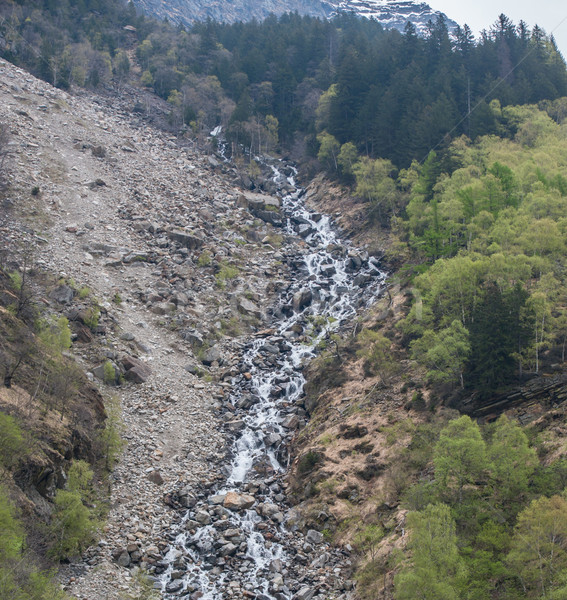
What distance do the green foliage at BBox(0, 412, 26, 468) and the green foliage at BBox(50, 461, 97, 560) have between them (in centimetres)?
315

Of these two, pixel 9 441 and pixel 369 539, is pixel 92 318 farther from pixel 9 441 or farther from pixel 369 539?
pixel 369 539

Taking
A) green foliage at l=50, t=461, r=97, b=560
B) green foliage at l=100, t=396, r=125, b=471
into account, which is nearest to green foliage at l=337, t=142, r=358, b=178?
green foliage at l=100, t=396, r=125, b=471

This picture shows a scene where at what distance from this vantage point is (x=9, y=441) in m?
25.0

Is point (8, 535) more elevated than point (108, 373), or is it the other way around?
point (108, 373)

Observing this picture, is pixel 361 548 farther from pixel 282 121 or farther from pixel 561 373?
pixel 282 121

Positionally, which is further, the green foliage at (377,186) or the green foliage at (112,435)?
the green foliage at (377,186)

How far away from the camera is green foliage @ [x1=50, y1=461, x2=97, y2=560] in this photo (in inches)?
1005

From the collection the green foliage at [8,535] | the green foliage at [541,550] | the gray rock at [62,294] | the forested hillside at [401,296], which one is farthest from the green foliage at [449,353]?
the gray rock at [62,294]

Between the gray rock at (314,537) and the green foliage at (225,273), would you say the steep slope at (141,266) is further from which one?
the gray rock at (314,537)

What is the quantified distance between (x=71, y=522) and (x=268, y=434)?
1608cm

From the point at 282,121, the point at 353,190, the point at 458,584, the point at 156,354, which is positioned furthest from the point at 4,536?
the point at 282,121

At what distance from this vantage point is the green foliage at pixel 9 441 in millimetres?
24688

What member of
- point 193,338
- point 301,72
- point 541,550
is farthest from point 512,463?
point 301,72

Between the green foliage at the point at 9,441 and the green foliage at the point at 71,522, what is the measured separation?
10.3 ft
